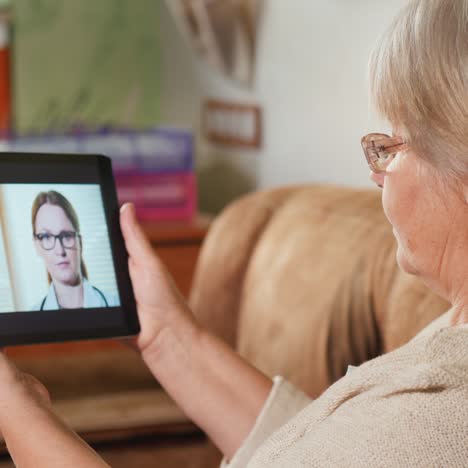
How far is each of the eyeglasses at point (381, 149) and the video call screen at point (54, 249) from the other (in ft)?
1.22

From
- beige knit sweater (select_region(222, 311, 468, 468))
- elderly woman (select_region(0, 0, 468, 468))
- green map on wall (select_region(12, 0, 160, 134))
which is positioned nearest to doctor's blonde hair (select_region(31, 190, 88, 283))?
elderly woman (select_region(0, 0, 468, 468))

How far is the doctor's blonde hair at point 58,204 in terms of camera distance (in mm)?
1126

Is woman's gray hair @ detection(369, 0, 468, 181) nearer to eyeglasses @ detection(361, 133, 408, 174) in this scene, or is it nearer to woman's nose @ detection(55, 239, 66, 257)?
eyeglasses @ detection(361, 133, 408, 174)

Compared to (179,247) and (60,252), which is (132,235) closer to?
(60,252)

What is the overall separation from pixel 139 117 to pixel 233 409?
72.0 inches

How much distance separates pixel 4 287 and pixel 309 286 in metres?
0.69

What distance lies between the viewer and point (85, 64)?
2.81 meters

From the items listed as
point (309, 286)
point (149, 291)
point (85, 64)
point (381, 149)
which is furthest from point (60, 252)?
point (85, 64)

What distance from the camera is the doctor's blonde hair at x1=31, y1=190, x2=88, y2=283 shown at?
3.69 feet

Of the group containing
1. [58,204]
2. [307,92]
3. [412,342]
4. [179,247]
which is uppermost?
[307,92]

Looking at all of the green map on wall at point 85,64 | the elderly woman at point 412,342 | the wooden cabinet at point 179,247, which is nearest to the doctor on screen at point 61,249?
the elderly woman at point 412,342

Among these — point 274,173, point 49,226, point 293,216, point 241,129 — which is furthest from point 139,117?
point 49,226

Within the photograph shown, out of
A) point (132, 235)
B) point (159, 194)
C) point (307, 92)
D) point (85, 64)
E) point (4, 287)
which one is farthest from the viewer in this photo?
point (85, 64)

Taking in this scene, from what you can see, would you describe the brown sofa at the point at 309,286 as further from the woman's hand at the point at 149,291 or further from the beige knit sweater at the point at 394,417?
the beige knit sweater at the point at 394,417
